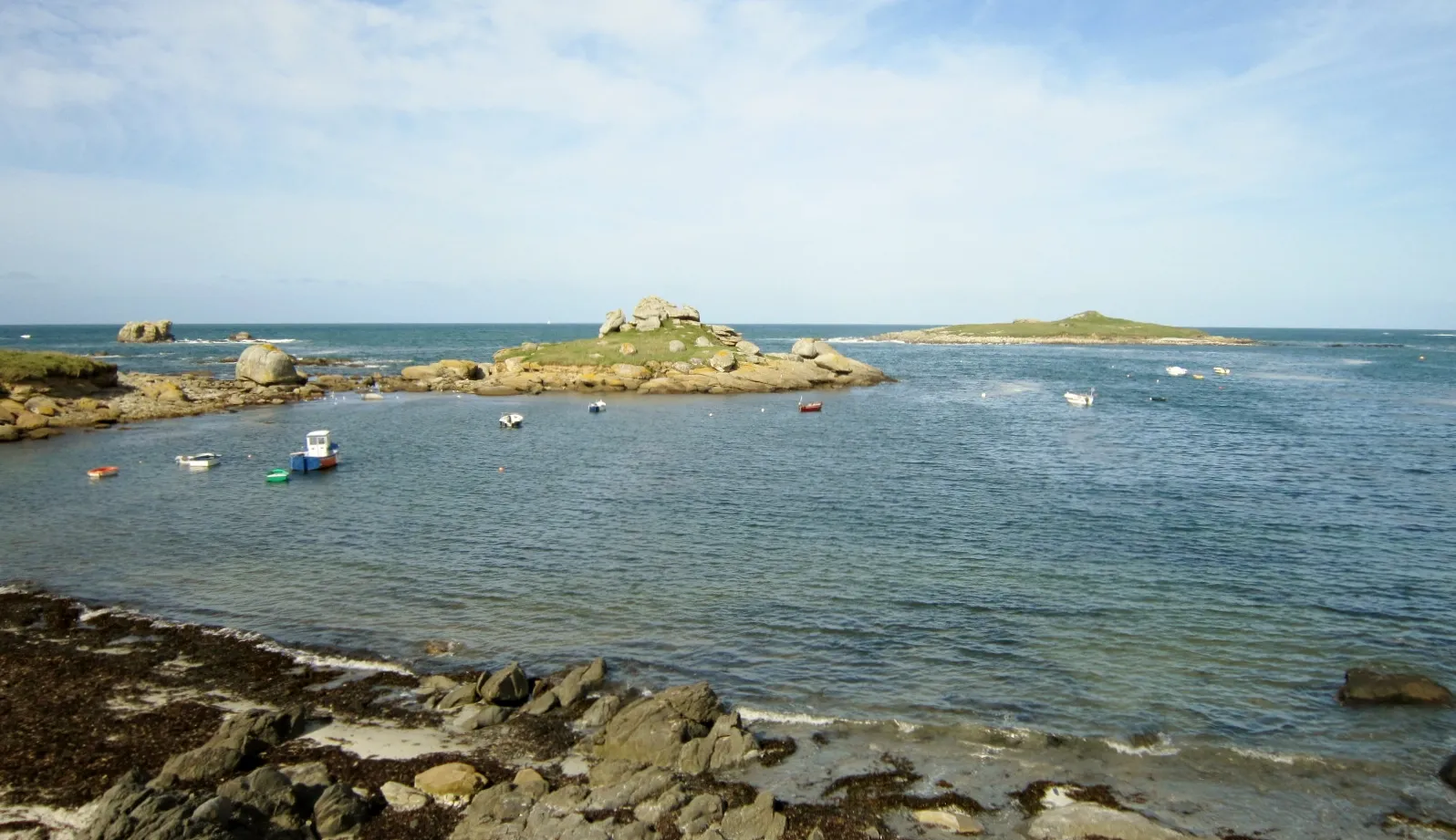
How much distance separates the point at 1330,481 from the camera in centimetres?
4762

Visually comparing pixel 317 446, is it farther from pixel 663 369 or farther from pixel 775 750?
pixel 663 369

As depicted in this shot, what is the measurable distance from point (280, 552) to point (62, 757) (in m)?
Answer: 17.3

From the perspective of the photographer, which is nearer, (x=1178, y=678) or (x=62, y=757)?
(x=62, y=757)

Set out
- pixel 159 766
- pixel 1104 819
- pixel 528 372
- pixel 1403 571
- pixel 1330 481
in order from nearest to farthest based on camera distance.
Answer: pixel 1104 819 < pixel 159 766 < pixel 1403 571 < pixel 1330 481 < pixel 528 372

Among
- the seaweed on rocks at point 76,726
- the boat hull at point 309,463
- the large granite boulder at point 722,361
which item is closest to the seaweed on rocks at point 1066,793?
the seaweed on rocks at point 76,726

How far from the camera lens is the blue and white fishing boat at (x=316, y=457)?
51719 millimetres

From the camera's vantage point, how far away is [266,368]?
3863 inches

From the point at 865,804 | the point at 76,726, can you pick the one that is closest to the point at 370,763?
the point at 76,726

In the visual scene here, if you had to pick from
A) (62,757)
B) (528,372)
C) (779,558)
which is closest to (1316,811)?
(779,558)

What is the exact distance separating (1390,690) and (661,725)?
17.9 meters

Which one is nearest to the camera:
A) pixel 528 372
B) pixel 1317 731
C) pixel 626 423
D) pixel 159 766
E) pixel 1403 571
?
pixel 159 766

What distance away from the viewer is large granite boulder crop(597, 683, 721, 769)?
1809 cm

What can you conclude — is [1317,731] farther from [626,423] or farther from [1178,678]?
[626,423]

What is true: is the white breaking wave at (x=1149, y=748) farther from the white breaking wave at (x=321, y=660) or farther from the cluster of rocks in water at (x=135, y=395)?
the cluster of rocks in water at (x=135, y=395)
